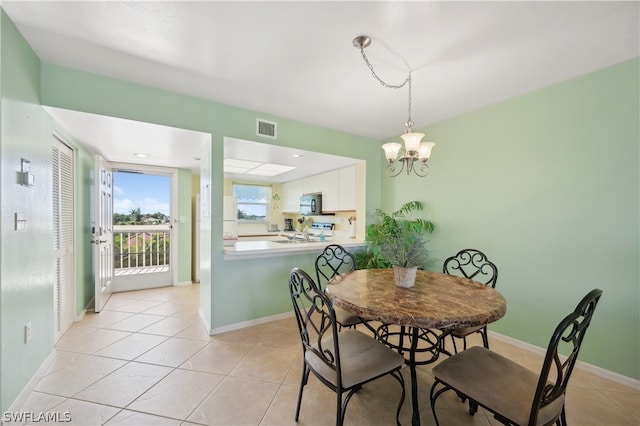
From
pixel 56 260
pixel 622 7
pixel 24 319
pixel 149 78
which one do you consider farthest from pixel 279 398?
pixel 622 7

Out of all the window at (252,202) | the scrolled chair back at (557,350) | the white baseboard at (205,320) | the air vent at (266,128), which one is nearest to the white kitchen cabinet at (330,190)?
the air vent at (266,128)

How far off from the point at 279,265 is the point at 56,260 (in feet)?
7.11

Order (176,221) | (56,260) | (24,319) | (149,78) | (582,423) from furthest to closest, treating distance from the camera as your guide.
A: (176,221) → (56,260) → (149,78) → (24,319) → (582,423)

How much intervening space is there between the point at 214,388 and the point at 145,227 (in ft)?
11.8

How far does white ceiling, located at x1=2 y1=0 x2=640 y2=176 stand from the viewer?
148cm

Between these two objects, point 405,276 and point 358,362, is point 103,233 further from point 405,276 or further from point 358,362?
point 405,276

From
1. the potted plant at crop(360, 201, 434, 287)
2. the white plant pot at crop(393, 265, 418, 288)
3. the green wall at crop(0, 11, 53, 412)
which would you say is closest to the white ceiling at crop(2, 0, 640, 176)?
the green wall at crop(0, 11, 53, 412)

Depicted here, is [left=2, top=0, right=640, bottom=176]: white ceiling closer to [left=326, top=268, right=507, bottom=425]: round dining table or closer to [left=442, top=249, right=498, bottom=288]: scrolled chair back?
[left=442, top=249, right=498, bottom=288]: scrolled chair back

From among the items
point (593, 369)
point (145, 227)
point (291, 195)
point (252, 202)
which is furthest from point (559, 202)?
point (252, 202)

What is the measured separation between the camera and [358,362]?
145 cm

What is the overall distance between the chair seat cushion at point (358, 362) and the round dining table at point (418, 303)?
0.51 ft

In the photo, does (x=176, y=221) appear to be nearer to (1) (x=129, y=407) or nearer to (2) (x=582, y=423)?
(1) (x=129, y=407)

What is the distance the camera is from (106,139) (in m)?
2.80

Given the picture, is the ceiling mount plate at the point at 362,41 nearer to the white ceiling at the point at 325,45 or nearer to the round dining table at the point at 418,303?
the white ceiling at the point at 325,45
